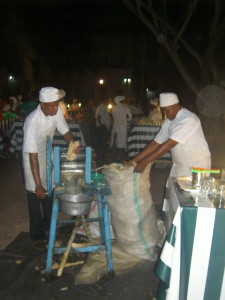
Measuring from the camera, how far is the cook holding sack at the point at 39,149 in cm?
374

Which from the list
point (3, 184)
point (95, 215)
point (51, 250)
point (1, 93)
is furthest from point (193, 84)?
point (1, 93)

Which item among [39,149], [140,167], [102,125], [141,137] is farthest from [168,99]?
[102,125]

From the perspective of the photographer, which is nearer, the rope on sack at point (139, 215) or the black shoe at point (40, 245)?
the rope on sack at point (139, 215)

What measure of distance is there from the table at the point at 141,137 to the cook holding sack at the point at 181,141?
452cm

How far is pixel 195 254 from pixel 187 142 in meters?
1.60

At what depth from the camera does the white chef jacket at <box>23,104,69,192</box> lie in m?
3.78

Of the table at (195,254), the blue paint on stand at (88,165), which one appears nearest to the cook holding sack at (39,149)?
the blue paint on stand at (88,165)

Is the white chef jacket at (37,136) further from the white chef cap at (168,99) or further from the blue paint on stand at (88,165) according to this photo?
the white chef cap at (168,99)

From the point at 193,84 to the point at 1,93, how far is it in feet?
64.9

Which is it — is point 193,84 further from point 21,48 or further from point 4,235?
point 21,48

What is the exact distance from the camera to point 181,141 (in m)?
3.71

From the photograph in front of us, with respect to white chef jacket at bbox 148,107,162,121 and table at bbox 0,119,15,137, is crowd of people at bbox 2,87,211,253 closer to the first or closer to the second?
white chef jacket at bbox 148,107,162,121

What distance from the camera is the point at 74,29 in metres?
20.9

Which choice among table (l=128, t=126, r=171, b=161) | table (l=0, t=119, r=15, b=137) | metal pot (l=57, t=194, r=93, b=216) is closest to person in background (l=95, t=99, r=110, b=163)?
table (l=128, t=126, r=171, b=161)
